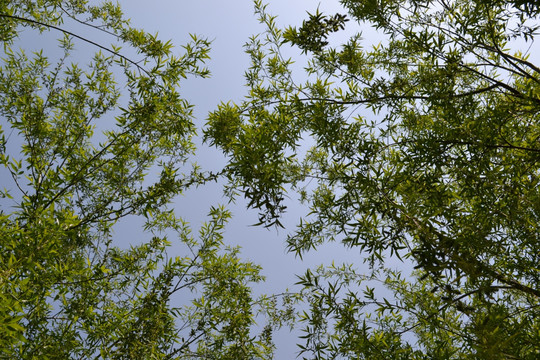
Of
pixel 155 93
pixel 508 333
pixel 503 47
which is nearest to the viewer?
pixel 508 333

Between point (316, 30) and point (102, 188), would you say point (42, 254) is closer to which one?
point (102, 188)

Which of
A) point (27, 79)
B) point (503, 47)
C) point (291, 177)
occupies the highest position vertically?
point (27, 79)

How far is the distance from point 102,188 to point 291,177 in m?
2.12

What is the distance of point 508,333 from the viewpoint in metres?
2.22

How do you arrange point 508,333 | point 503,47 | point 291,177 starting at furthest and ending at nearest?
point 291,177 < point 503,47 < point 508,333

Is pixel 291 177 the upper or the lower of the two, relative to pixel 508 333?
upper

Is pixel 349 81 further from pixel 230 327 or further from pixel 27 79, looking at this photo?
pixel 27 79

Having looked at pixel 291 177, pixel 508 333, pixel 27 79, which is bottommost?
pixel 508 333

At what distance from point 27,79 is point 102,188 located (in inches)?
52.3

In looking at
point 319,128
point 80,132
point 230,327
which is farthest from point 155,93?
point 230,327

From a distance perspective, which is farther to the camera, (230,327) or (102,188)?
(102,188)

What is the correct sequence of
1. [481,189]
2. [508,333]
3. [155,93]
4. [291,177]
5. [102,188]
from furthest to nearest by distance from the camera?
[102,188] → [291,177] → [155,93] → [481,189] → [508,333]

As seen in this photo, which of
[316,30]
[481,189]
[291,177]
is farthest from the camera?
[291,177]

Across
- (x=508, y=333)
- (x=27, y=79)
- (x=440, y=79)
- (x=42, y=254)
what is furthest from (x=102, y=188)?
(x=508, y=333)
